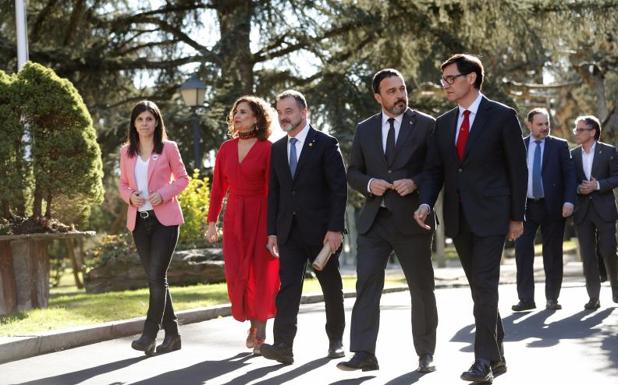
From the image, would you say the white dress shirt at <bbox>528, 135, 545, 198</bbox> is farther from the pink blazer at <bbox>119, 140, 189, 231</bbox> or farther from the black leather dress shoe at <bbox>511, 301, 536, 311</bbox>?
the pink blazer at <bbox>119, 140, 189, 231</bbox>

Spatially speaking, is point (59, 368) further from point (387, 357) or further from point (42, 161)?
point (42, 161)

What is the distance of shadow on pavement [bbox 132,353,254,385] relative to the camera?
678 centimetres

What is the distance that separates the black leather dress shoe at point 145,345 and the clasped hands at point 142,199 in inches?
39.0

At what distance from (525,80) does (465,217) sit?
28.3 metres

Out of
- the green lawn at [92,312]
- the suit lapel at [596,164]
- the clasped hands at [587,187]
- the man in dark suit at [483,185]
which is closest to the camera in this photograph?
the man in dark suit at [483,185]

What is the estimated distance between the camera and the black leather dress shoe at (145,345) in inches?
313

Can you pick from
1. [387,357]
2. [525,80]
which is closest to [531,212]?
[387,357]

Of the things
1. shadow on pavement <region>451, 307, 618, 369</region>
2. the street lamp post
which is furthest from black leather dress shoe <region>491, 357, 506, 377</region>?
the street lamp post

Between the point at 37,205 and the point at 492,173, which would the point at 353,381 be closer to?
the point at 492,173

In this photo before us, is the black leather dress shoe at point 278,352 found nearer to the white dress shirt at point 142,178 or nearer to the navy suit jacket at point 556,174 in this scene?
the white dress shirt at point 142,178

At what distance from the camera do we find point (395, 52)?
20.9 m

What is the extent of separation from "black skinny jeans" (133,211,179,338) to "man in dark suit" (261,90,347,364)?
3.09 ft

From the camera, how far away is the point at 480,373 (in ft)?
20.3

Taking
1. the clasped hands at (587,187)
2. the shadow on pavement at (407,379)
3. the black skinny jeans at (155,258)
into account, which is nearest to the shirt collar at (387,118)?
the shadow on pavement at (407,379)
